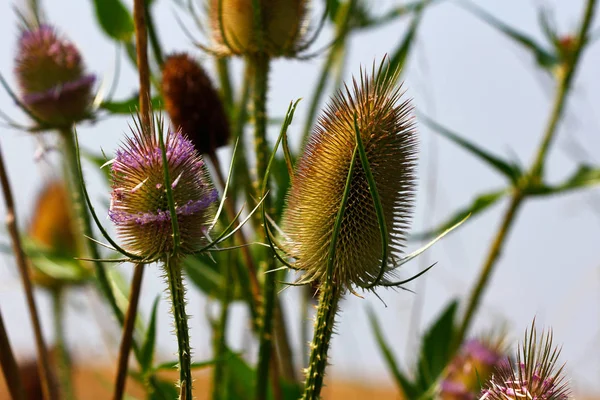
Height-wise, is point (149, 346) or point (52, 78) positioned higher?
point (52, 78)

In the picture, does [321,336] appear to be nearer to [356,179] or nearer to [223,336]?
[356,179]

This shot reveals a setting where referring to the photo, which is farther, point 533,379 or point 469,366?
point 469,366

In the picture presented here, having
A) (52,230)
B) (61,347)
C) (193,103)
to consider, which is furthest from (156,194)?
(52,230)

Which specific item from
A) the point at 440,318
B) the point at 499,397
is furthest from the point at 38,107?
the point at 440,318

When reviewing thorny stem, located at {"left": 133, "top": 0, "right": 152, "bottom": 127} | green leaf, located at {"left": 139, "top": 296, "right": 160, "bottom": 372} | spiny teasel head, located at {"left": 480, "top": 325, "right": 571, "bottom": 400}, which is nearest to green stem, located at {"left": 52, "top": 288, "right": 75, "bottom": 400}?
green leaf, located at {"left": 139, "top": 296, "right": 160, "bottom": 372}

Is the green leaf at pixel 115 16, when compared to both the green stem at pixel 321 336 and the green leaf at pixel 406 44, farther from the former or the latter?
Result: the green stem at pixel 321 336

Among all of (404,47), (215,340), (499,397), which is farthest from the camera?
(404,47)

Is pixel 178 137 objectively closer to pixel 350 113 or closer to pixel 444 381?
pixel 350 113
